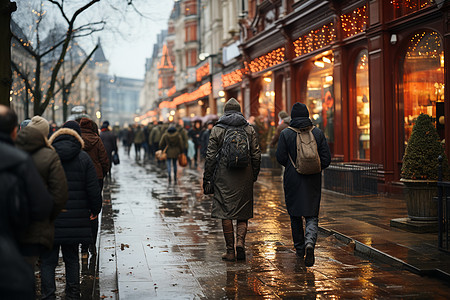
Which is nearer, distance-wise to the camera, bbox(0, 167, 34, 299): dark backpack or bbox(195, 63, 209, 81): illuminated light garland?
bbox(0, 167, 34, 299): dark backpack

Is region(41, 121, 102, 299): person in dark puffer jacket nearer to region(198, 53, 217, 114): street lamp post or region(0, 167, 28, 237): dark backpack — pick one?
region(0, 167, 28, 237): dark backpack

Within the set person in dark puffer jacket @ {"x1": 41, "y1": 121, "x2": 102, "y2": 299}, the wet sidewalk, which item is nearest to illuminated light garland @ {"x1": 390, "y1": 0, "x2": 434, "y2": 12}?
the wet sidewalk

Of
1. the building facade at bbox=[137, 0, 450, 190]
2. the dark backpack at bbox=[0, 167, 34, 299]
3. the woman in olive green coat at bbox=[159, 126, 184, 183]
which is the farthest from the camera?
the woman in olive green coat at bbox=[159, 126, 184, 183]

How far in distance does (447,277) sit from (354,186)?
7.68 m

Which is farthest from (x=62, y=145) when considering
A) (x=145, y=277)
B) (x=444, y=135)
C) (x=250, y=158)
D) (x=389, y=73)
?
(x=389, y=73)

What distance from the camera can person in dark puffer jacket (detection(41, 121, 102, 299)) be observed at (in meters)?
6.02

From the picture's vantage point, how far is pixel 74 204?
6.11m

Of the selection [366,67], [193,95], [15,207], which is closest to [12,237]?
[15,207]

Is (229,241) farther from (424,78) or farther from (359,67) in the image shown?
(359,67)

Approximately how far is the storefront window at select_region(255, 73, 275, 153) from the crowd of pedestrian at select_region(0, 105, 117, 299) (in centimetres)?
1666

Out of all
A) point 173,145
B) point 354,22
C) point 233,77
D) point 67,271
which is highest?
point 233,77

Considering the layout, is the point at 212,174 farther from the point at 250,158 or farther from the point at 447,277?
the point at 447,277

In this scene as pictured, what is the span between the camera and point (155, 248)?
8.80 metres

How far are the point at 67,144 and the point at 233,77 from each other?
27950mm
